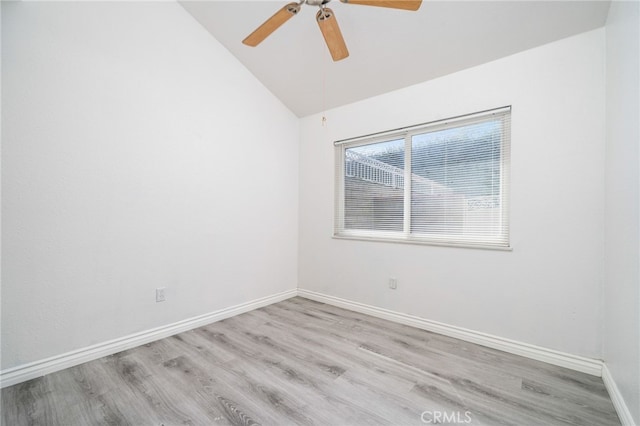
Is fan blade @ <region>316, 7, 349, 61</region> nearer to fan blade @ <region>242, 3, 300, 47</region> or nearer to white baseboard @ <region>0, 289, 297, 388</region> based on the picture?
fan blade @ <region>242, 3, 300, 47</region>

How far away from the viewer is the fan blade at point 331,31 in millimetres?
1649

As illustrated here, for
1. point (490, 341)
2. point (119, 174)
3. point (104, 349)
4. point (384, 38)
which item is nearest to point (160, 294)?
point (104, 349)

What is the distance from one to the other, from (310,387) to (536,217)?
2.06 meters

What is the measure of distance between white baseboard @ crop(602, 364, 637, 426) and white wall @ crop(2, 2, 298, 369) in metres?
2.94

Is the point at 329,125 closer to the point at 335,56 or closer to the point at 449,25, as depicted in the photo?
the point at 335,56

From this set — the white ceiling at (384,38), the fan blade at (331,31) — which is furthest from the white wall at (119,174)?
the fan blade at (331,31)

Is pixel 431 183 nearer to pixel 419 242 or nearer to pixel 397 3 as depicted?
pixel 419 242

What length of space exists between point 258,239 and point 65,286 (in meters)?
1.71

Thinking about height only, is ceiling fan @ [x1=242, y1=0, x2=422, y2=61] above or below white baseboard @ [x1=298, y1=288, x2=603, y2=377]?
above

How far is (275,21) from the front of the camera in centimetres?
176

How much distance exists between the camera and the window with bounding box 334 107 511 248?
2.35 meters

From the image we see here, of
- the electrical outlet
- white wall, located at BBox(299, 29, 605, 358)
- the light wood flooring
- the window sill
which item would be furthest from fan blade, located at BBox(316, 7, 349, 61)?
the electrical outlet

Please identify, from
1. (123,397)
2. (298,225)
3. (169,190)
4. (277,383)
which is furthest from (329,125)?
(123,397)

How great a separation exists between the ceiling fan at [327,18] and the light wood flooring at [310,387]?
7.35ft
